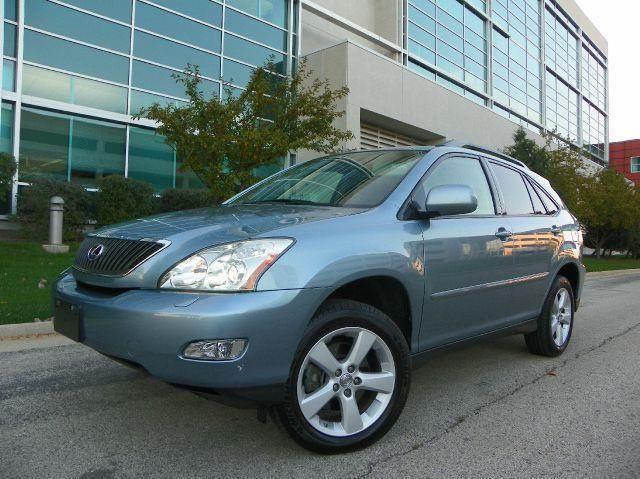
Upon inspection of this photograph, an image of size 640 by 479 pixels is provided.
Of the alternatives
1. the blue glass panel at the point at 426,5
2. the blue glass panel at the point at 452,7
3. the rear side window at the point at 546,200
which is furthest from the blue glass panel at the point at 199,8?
the rear side window at the point at 546,200

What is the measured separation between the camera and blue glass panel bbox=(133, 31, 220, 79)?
14617mm

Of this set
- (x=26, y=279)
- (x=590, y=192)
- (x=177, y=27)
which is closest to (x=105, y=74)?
(x=177, y=27)

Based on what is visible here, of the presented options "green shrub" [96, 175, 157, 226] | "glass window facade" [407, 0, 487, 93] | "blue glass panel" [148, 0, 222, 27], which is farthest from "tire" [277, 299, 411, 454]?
"glass window facade" [407, 0, 487, 93]

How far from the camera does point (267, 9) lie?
17.8 meters

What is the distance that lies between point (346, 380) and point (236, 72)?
15.5 metres

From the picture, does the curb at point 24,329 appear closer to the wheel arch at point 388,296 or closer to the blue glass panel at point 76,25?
the wheel arch at point 388,296

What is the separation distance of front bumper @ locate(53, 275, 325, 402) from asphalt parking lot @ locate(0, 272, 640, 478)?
51 centimetres

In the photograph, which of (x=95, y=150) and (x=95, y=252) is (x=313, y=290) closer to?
(x=95, y=252)

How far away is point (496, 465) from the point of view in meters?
2.64

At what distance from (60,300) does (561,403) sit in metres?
3.24

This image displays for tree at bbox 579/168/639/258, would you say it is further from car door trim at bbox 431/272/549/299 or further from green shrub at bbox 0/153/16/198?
green shrub at bbox 0/153/16/198

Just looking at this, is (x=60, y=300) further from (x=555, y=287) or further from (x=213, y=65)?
(x=213, y=65)

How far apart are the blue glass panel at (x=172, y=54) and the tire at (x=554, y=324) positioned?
13238 millimetres

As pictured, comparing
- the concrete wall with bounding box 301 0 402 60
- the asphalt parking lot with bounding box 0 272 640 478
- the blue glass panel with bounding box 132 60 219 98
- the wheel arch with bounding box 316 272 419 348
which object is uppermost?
the concrete wall with bounding box 301 0 402 60
